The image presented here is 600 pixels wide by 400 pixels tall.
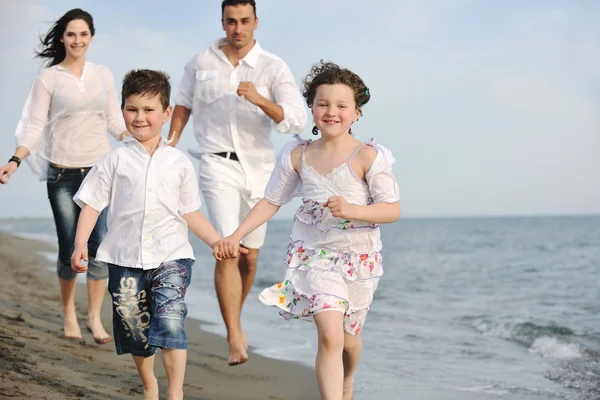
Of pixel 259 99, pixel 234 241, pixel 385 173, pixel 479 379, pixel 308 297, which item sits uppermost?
pixel 259 99

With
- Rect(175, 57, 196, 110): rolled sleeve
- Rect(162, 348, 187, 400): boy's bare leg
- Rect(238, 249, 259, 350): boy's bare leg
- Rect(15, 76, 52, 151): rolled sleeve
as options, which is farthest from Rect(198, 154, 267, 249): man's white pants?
Rect(162, 348, 187, 400): boy's bare leg

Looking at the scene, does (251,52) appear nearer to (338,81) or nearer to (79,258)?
(338,81)

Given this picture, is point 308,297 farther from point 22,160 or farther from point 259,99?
point 22,160

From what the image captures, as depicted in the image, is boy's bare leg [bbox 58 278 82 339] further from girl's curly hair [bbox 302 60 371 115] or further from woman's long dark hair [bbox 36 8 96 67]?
girl's curly hair [bbox 302 60 371 115]

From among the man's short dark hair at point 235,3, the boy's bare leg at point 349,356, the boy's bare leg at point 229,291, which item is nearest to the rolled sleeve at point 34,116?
the man's short dark hair at point 235,3

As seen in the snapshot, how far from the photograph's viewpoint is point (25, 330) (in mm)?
6504

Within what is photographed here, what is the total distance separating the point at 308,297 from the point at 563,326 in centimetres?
603

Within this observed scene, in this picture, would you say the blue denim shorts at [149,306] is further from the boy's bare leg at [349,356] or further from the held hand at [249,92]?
the held hand at [249,92]

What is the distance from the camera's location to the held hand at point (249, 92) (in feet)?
17.4

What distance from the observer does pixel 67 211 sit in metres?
5.88

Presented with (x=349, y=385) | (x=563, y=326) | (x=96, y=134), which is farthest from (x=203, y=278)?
(x=349, y=385)

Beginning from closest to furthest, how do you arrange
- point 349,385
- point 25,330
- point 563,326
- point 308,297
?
point 308,297 → point 349,385 → point 25,330 → point 563,326

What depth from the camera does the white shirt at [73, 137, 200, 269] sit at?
12.8ft

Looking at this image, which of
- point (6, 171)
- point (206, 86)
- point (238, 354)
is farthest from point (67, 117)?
point (238, 354)
